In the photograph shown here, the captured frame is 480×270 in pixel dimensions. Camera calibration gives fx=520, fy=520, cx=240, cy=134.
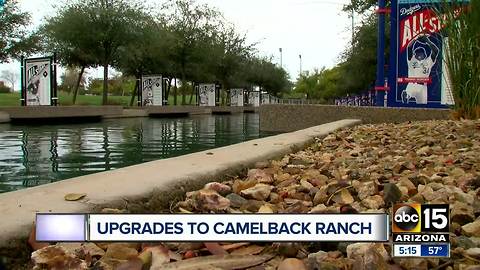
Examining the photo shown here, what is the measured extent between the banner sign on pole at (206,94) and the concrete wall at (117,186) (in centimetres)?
3121

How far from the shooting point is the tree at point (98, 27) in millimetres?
26578

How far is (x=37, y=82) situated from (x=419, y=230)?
18925mm

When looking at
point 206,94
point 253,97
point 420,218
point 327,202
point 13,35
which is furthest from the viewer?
point 253,97

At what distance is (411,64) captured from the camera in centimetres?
1197

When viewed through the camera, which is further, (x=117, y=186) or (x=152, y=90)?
(x=152, y=90)

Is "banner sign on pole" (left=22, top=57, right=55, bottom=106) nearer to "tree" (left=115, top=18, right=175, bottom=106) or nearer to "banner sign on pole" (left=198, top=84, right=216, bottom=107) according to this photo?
"tree" (left=115, top=18, right=175, bottom=106)

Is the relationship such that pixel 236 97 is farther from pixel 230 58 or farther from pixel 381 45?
pixel 381 45

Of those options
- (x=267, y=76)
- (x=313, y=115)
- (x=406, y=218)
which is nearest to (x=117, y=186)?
(x=406, y=218)

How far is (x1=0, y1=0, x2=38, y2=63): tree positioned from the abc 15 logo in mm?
25875

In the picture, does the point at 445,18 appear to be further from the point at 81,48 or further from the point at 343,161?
the point at 81,48

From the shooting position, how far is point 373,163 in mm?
3988

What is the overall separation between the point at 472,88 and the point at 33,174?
5078 millimetres

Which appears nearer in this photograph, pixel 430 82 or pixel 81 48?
pixel 430 82

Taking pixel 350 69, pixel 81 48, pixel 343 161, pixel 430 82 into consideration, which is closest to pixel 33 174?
pixel 343 161
